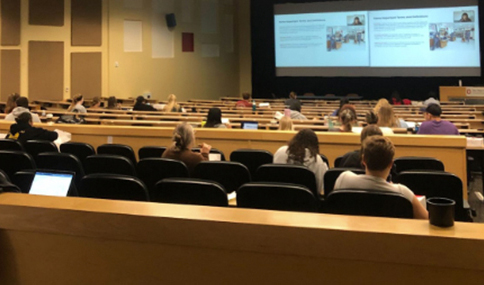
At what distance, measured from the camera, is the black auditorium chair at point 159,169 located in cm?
402

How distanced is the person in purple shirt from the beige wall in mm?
9539

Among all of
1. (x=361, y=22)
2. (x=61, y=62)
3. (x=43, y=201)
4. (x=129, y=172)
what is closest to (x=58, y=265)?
(x=43, y=201)

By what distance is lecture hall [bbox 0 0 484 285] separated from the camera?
64.7 inches

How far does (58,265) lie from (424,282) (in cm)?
130

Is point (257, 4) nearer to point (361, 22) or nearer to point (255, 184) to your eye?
point (361, 22)

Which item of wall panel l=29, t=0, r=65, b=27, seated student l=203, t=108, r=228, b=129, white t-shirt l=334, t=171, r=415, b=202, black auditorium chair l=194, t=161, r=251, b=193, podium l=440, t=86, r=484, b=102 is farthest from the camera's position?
podium l=440, t=86, r=484, b=102

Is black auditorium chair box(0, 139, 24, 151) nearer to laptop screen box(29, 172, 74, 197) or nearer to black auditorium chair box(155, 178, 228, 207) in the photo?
laptop screen box(29, 172, 74, 197)

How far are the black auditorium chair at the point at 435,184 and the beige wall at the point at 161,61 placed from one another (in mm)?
11380

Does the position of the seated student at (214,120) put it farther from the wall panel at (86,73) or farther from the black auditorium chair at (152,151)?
the wall panel at (86,73)

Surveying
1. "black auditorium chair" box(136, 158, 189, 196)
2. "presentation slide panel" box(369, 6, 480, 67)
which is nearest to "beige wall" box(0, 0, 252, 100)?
"presentation slide panel" box(369, 6, 480, 67)

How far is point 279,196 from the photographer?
2949 mm

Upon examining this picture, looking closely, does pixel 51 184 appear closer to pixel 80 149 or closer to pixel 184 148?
pixel 184 148

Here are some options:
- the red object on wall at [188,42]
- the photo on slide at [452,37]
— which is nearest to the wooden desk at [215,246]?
the red object on wall at [188,42]

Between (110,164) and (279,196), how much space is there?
72.2 inches
